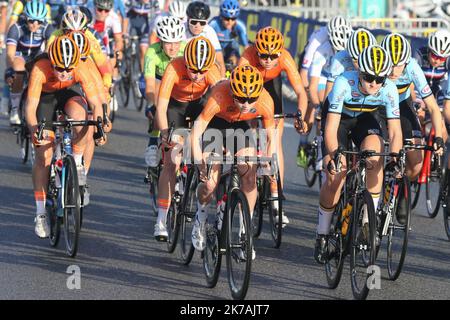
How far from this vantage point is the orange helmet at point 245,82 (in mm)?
10289

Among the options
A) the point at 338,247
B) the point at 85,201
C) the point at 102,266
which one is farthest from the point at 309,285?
the point at 85,201

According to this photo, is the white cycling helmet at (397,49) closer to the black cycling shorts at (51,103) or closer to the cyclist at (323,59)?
the cyclist at (323,59)

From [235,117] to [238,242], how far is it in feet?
3.80

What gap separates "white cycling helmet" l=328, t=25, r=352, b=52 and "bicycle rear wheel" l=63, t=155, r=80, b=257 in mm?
3946

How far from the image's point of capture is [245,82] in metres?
10.3

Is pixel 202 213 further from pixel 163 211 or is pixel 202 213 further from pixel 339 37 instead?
pixel 339 37

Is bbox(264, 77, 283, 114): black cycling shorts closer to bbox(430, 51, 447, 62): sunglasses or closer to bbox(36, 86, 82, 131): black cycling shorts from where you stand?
bbox(430, 51, 447, 62): sunglasses

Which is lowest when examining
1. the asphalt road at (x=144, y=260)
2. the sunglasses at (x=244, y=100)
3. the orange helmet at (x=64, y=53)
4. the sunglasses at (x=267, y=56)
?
the asphalt road at (x=144, y=260)

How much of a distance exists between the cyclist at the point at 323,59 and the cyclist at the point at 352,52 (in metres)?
0.75

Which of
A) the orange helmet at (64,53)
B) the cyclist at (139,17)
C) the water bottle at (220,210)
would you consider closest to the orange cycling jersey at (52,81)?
the orange helmet at (64,53)

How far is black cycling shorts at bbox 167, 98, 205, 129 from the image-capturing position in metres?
12.3

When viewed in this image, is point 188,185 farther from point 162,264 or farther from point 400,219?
point 400,219

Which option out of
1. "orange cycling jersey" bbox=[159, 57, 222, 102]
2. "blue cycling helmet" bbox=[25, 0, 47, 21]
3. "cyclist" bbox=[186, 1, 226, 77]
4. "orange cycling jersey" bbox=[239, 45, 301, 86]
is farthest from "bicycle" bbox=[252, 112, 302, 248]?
"blue cycling helmet" bbox=[25, 0, 47, 21]
